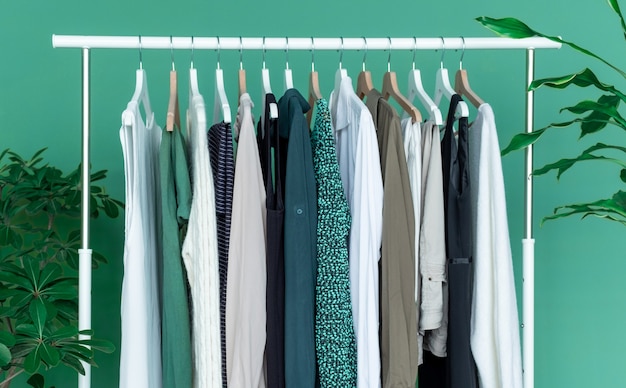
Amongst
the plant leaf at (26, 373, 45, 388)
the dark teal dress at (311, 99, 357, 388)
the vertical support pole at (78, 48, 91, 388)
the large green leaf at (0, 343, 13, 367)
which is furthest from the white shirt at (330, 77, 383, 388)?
the plant leaf at (26, 373, 45, 388)

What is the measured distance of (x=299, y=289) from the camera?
2055 millimetres

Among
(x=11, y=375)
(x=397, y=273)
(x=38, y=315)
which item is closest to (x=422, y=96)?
(x=397, y=273)

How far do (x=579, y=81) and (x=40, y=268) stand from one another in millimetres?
1840

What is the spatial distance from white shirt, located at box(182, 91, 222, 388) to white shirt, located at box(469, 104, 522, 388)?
0.66 m

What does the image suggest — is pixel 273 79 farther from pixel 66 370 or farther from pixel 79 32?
pixel 66 370

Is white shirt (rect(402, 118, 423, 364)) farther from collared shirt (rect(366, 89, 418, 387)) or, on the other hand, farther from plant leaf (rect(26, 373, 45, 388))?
plant leaf (rect(26, 373, 45, 388))

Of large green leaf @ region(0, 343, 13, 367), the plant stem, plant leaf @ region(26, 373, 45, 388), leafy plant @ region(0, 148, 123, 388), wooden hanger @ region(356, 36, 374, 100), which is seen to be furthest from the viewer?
plant leaf @ region(26, 373, 45, 388)

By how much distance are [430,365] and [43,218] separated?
4.94 ft

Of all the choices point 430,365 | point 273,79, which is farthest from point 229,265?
point 273,79

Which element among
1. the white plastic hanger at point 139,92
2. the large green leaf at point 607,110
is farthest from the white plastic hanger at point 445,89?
the white plastic hanger at point 139,92

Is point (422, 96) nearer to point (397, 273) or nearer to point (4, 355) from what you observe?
point (397, 273)

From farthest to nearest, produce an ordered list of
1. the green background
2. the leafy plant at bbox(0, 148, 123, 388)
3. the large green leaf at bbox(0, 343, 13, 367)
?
the green background, the leafy plant at bbox(0, 148, 123, 388), the large green leaf at bbox(0, 343, 13, 367)

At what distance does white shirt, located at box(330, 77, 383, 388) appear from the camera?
6.78 ft

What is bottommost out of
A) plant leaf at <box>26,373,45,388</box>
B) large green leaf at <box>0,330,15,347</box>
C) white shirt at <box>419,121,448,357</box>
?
plant leaf at <box>26,373,45,388</box>
